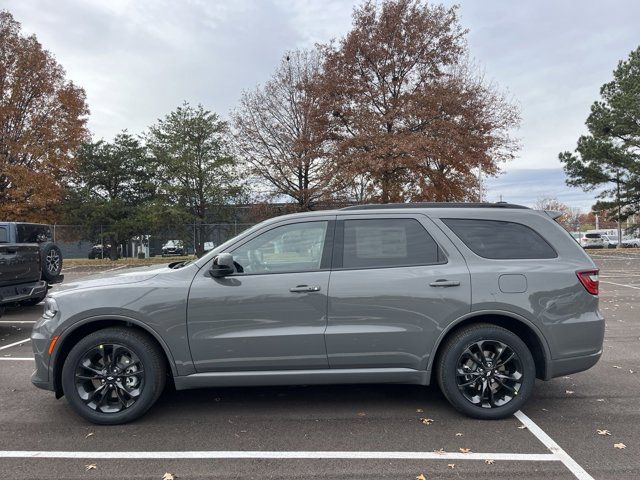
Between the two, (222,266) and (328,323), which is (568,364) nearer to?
(328,323)

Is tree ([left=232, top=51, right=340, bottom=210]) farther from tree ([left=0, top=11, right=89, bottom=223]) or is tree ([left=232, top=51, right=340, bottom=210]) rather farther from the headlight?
the headlight

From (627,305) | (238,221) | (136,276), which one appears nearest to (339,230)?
(136,276)

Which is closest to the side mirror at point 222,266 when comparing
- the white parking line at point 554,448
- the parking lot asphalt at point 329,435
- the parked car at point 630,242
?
the parking lot asphalt at point 329,435

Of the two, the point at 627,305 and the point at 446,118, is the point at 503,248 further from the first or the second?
the point at 446,118

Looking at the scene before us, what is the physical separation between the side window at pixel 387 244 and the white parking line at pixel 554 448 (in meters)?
1.56

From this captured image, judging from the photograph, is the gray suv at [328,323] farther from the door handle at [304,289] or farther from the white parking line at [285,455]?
the white parking line at [285,455]

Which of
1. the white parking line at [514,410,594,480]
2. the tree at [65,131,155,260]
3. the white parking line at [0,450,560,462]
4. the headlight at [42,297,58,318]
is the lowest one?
the white parking line at [514,410,594,480]

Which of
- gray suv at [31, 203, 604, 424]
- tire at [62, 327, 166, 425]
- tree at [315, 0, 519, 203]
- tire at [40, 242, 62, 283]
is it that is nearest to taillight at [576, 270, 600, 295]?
gray suv at [31, 203, 604, 424]

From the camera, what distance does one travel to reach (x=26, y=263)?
8062 mm

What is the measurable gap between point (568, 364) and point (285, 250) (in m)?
2.63

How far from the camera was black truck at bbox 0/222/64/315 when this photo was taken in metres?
7.54

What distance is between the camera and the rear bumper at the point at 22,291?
294 inches

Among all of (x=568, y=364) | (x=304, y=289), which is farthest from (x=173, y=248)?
(x=568, y=364)

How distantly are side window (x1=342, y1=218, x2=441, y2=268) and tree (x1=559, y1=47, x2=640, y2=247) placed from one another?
3165 cm
